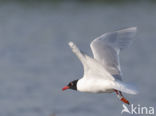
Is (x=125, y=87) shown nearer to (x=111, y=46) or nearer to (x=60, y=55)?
(x=111, y=46)

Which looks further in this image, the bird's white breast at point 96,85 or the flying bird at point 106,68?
the bird's white breast at point 96,85

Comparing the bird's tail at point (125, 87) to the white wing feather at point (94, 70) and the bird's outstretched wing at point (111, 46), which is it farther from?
the bird's outstretched wing at point (111, 46)

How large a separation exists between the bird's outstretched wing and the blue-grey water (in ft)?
3.21

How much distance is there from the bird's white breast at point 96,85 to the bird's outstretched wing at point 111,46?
14.3 inches

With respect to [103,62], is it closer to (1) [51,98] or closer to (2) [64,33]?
(1) [51,98]

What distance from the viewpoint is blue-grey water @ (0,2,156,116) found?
10914 mm

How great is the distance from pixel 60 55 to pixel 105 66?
681 cm

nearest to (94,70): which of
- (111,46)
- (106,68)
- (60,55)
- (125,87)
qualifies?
(106,68)

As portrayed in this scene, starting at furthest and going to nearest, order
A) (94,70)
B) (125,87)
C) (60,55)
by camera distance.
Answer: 1. (60,55)
2. (94,70)
3. (125,87)

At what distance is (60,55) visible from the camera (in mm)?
13820

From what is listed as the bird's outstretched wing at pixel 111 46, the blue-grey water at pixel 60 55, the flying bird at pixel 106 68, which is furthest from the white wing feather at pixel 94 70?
the blue-grey water at pixel 60 55

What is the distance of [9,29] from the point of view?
656 inches

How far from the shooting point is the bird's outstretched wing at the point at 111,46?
710cm

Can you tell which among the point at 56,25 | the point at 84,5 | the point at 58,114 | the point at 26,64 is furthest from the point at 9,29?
the point at 58,114
